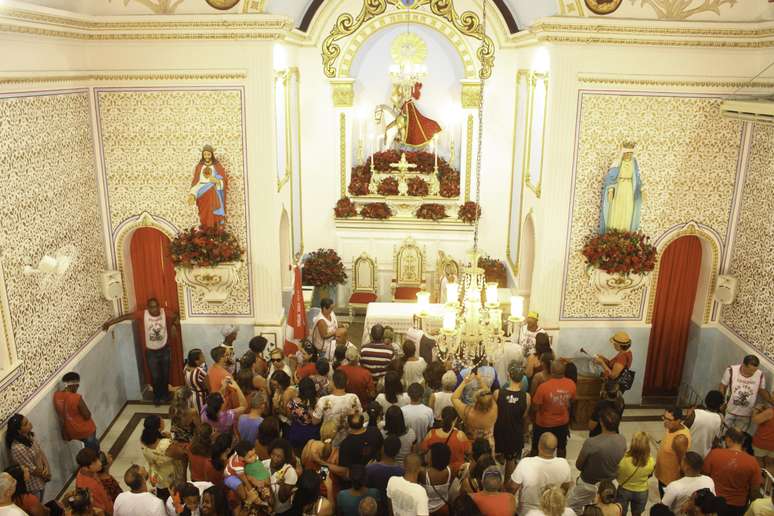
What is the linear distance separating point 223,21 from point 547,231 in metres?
5.15

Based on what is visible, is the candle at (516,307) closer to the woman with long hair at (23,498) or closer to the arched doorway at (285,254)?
the woman with long hair at (23,498)

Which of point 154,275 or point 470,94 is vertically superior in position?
point 470,94

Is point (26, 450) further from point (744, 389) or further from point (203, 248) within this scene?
point (744, 389)

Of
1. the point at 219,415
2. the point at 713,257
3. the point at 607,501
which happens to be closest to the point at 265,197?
the point at 219,415

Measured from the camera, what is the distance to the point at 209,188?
912 centimetres

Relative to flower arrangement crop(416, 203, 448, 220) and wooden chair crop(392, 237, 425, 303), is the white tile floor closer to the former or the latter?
wooden chair crop(392, 237, 425, 303)

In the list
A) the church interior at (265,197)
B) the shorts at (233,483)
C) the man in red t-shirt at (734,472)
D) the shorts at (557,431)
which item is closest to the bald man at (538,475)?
the church interior at (265,197)

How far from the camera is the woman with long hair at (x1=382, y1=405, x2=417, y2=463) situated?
626cm

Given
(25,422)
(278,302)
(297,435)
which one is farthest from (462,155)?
(25,422)

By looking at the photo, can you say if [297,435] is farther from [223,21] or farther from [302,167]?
[302,167]

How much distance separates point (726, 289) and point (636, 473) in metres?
4.19

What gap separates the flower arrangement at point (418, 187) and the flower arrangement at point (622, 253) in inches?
191

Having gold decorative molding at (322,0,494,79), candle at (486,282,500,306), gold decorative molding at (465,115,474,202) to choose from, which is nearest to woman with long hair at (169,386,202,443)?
candle at (486,282,500,306)

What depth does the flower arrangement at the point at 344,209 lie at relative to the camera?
13.4 meters
